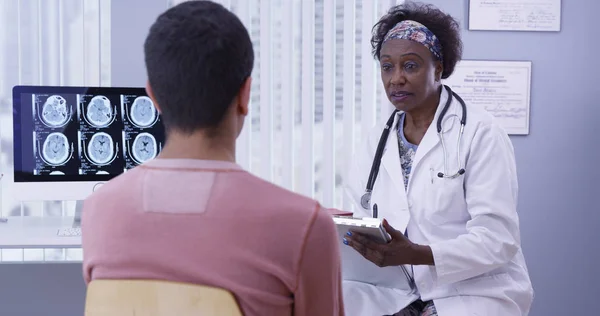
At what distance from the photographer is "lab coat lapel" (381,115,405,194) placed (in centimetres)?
198

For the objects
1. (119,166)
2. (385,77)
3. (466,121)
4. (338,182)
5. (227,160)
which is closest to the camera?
(227,160)

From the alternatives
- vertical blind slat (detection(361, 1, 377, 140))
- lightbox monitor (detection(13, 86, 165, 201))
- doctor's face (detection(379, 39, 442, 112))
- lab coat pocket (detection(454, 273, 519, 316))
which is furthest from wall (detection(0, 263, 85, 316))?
lab coat pocket (detection(454, 273, 519, 316))

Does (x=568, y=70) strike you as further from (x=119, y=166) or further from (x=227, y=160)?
(x=227, y=160)

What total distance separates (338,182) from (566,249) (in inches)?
39.3

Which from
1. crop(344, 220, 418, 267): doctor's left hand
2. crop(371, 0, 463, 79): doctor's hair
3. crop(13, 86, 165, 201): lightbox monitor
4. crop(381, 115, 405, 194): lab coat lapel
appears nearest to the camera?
crop(344, 220, 418, 267): doctor's left hand

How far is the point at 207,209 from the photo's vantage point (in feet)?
3.03

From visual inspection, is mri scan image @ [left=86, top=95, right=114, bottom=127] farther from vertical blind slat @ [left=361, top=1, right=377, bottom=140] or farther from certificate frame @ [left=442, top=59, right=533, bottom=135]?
certificate frame @ [left=442, top=59, right=533, bottom=135]

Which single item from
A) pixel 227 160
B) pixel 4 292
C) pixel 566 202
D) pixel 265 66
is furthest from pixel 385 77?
pixel 4 292

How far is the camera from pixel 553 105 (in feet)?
9.86

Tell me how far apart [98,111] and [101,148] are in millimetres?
127

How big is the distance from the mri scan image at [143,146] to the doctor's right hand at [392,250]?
0.96m

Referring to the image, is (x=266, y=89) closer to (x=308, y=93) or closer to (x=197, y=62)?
(x=308, y=93)

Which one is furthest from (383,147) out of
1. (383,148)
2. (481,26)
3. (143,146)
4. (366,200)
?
(481,26)

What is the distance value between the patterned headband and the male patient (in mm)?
1105
